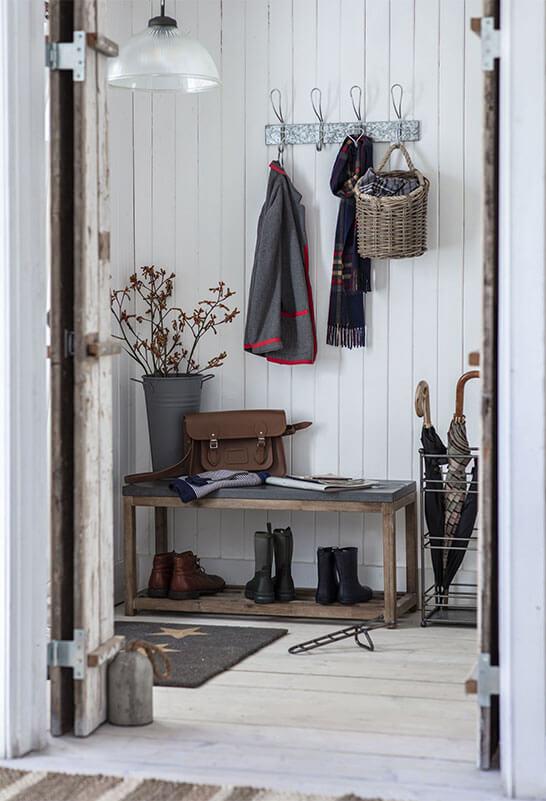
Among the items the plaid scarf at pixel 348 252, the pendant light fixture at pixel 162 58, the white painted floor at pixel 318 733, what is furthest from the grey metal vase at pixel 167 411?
the pendant light fixture at pixel 162 58

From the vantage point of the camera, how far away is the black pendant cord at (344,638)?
13.6ft

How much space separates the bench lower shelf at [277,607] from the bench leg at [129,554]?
0.10 feet

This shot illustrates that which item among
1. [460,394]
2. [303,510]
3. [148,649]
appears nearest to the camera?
[148,649]

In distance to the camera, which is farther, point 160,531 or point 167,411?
point 160,531

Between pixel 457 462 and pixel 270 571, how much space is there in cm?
88

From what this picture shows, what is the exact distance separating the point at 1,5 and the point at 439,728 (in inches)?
87.5

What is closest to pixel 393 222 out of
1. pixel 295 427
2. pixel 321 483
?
pixel 295 427

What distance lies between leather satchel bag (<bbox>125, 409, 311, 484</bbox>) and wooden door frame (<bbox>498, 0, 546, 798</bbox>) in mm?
2341

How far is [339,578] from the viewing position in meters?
4.73

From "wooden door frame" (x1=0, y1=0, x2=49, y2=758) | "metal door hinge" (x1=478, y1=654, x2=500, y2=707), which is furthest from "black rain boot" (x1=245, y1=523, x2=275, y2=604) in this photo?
"metal door hinge" (x1=478, y1=654, x2=500, y2=707)

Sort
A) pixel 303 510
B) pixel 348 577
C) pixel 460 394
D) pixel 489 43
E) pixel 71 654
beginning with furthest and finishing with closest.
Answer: pixel 303 510 → pixel 348 577 → pixel 460 394 → pixel 71 654 → pixel 489 43

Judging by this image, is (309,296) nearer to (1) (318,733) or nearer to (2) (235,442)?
(2) (235,442)

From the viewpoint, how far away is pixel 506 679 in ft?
8.87

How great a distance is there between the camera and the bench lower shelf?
15.2ft
